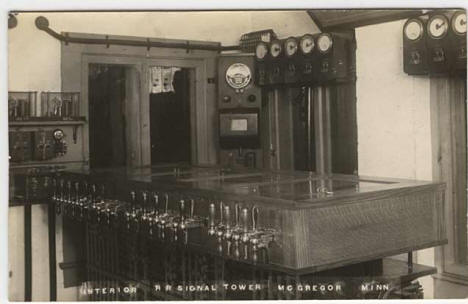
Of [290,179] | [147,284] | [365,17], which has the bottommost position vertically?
[147,284]

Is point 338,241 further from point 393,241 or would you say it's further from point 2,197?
point 2,197

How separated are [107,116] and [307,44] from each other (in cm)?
144

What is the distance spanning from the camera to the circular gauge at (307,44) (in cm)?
433

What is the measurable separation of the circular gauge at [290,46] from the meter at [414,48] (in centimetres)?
A: 89

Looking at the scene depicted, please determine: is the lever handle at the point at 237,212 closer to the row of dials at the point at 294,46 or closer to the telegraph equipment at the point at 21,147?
the telegraph equipment at the point at 21,147

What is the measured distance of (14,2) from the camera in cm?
244

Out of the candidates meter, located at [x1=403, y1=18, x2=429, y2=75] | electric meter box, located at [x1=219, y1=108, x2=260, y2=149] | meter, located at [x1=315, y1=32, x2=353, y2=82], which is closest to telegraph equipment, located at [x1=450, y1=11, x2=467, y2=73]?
meter, located at [x1=403, y1=18, x2=429, y2=75]

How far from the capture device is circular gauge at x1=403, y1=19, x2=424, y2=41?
355 centimetres

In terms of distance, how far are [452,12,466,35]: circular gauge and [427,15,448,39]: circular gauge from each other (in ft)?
0.67

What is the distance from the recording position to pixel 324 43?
14.0 feet

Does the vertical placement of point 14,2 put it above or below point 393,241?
above

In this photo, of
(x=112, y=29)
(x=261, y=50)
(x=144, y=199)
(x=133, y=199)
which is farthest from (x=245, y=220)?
(x=261, y=50)

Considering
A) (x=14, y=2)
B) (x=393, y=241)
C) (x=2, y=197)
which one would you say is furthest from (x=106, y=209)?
(x=393, y=241)

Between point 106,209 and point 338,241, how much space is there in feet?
4.48
